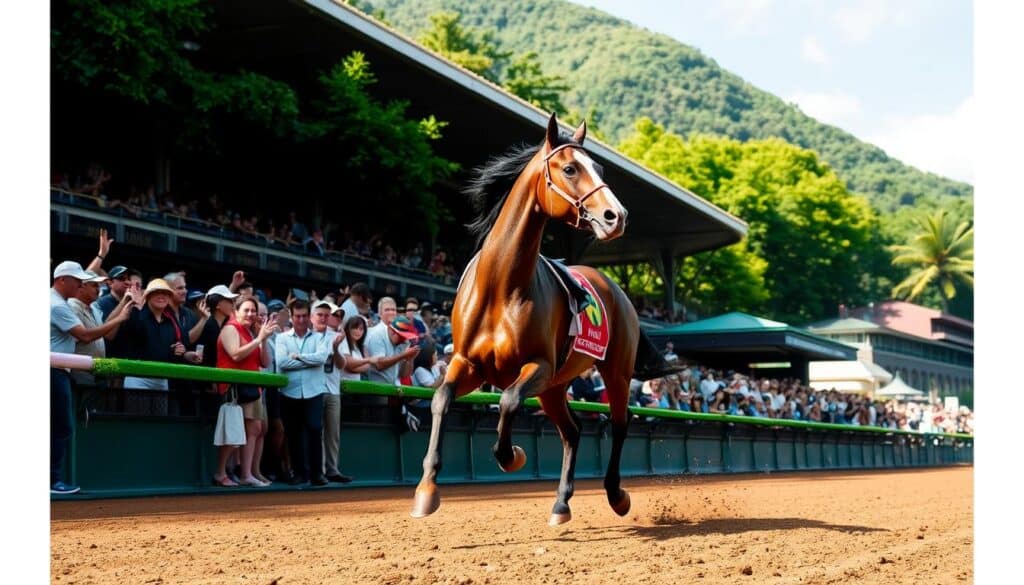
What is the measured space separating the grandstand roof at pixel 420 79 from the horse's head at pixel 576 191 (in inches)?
324

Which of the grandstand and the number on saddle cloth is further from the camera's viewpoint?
the grandstand

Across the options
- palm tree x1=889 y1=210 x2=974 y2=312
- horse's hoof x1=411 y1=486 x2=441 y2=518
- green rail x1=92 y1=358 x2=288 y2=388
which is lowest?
horse's hoof x1=411 y1=486 x2=441 y2=518

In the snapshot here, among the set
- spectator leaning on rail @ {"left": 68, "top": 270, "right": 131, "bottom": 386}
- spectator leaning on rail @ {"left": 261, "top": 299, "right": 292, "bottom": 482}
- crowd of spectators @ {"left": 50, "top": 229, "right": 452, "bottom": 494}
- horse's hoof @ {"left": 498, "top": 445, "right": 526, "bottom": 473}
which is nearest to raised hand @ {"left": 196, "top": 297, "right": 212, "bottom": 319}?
crowd of spectators @ {"left": 50, "top": 229, "right": 452, "bottom": 494}

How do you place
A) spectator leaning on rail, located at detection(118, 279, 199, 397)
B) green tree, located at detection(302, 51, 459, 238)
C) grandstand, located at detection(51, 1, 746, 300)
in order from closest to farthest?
1. spectator leaning on rail, located at detection(118, 279, 199, 397)
2. grandstand, located at detection(51, 1, 746, 300)
3. green tree, located at detection(302, 51, 459, 238)

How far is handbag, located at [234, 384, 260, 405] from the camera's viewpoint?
1054 centimetres

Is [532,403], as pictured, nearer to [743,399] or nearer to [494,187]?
[494,187]

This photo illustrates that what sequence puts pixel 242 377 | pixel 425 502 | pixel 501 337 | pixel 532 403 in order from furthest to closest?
pixel 532 403 → pixel 242 377 → pixel 501 337 → pixel 425 502

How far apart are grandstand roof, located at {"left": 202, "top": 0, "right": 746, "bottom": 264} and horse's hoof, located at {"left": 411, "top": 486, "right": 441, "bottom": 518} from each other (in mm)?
9263

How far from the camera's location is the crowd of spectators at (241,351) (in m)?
9.54

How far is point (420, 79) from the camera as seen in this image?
25844mm

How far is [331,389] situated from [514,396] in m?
4.38

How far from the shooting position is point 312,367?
1123 centimetres

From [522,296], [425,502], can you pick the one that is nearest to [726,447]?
[522,296]

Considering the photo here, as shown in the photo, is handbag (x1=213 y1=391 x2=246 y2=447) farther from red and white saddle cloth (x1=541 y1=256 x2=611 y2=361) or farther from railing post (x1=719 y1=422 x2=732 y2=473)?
railing post (x1=719 y1=422 x2=732 y2=473)
